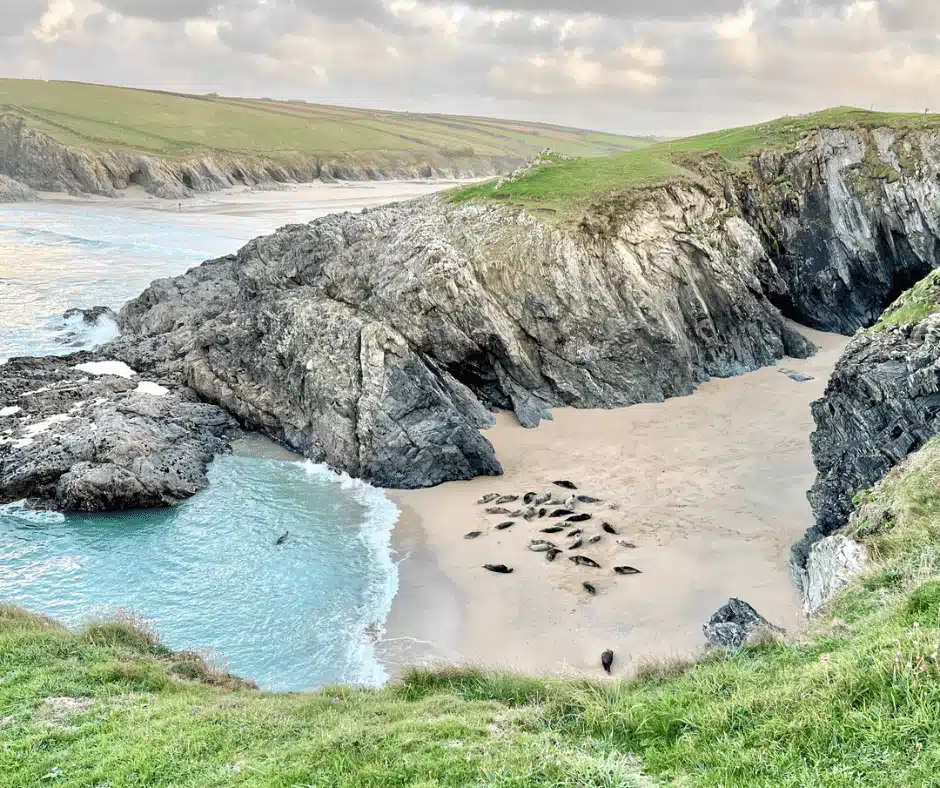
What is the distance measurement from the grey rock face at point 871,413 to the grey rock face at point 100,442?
57.8ft

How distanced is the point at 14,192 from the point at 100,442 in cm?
8020

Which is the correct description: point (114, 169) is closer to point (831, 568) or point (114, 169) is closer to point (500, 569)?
point (500, 569)

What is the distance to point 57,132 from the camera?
100750mm

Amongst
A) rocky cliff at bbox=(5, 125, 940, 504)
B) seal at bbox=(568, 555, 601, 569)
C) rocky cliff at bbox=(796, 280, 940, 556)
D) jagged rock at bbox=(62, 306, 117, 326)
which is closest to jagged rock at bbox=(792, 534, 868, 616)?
rocky cliff at bbox=(796, 280, 940, 556)

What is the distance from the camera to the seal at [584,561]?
17.6 meters

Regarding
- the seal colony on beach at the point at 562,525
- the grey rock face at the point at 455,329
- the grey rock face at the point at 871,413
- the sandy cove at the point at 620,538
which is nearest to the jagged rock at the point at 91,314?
the grey rock face at the point at 455,329

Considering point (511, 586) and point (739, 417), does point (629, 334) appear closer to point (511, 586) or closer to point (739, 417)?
point (739, 417)

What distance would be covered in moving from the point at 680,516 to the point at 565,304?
11.2 m

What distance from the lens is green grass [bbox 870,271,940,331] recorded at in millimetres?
15156

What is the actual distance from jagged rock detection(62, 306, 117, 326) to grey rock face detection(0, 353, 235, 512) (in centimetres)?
916

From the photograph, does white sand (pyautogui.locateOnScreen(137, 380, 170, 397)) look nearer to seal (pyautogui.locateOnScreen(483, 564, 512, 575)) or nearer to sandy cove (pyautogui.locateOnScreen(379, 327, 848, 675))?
sandy cove (pyautogui.locateOnScreen(379, 327, 848, 675))

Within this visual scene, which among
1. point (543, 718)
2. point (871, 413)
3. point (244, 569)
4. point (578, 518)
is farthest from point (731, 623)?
point (244, 569)

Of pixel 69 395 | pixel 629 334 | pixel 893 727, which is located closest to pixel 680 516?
pixel 629 334

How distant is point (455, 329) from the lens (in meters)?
26.9
